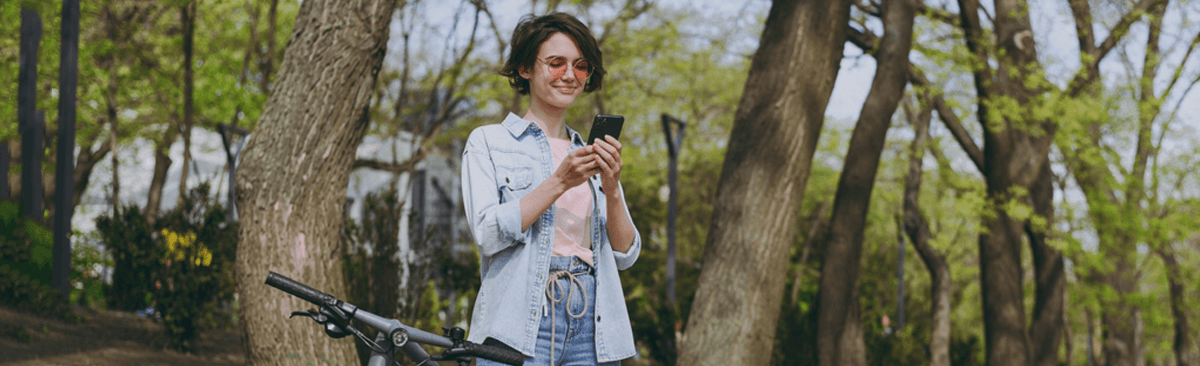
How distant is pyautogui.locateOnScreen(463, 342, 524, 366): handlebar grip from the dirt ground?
5.78m

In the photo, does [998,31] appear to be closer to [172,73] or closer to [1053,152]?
[1053,152]

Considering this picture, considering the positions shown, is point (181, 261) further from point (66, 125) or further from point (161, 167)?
point (161, 167)

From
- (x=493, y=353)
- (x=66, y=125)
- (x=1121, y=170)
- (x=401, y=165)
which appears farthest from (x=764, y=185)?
(x=1121, y=170)

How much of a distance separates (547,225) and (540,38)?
0.46m

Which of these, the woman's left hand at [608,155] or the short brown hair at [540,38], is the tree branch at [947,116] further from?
the woman's left hand at [608,155]

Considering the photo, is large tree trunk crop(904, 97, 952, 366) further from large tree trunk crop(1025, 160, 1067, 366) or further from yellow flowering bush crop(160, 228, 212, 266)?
yellow flowering bush crop(160, 228, 212, 266)

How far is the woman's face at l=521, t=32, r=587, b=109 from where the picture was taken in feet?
7.45

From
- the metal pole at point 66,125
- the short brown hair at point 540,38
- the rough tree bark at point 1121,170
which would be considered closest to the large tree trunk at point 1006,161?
the rough tree bark at point 1121,170

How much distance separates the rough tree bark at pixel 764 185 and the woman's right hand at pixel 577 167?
3972 mm

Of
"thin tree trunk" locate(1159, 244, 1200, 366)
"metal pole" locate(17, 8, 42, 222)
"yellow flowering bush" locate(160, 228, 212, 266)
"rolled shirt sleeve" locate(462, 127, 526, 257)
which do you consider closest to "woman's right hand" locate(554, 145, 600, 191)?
"rolled shirt sleeve" locate(462, 127, 526, 257)

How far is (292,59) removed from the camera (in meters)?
5.04

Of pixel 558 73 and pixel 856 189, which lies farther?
pixel 856 189

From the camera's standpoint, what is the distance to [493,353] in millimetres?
1886

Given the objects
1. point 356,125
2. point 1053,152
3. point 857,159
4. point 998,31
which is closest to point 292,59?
point 356,125
